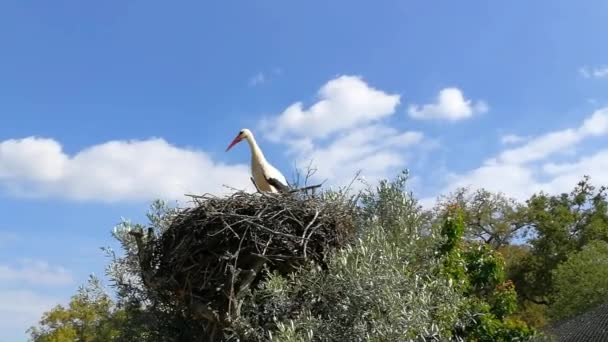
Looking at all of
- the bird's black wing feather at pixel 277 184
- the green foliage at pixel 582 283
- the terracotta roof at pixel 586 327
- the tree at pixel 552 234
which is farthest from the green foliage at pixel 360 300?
the tree at pixel 552 234

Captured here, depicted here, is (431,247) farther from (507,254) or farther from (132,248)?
(507,254)

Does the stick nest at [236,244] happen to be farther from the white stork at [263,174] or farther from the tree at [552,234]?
the tree at [552,234]

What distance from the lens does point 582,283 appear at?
113 feet

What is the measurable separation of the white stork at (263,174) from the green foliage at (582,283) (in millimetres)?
26468

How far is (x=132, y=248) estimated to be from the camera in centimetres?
998

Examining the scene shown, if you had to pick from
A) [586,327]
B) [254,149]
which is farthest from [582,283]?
[254,149]

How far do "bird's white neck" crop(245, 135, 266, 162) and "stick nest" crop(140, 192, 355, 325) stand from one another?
5.51ft

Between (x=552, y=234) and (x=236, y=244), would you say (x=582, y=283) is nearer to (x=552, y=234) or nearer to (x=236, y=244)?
(x=552, y=234)

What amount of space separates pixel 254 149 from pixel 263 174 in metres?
0.61

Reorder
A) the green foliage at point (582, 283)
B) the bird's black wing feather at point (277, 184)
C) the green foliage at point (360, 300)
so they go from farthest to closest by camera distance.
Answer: the green foliage at point (582, 283) → the bird's black wing feather at point (277, 184) → the green foliage at point (360, 300)

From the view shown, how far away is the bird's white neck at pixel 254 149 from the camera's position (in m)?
10.7

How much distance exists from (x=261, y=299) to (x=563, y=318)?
30736 millimetres

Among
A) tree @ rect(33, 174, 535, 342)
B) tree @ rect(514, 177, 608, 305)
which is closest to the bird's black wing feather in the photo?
tree @ rect(33, 174, 535, 342)

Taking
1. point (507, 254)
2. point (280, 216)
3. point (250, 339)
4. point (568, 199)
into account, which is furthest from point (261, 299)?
point (568, 199)
